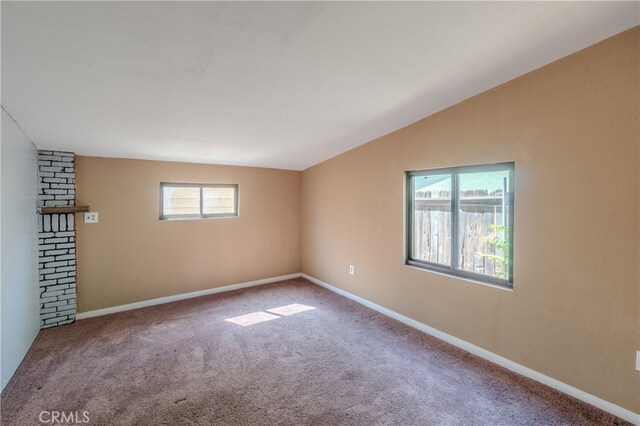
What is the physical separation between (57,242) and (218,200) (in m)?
1.88

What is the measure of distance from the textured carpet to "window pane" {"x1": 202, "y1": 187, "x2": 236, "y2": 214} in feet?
5.36

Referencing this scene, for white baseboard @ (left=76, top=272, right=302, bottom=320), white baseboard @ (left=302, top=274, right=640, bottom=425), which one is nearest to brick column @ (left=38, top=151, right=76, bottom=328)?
white baseboard @ (left=76, top=272, right=302, bottom=320)

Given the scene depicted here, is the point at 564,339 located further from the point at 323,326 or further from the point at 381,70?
the point at 381,70

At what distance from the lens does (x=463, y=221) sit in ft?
9.32

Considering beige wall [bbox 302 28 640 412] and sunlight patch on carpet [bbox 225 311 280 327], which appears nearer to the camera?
beige wall [bbox 302 28 640 412]

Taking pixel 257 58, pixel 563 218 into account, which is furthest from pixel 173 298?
pixel 563 218

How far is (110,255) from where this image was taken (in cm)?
355

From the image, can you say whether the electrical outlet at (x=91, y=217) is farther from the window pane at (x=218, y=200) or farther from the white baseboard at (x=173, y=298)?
the window pane at (x=218, y=200)

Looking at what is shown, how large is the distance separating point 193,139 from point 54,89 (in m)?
1.25

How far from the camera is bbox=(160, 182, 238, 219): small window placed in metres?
3.99

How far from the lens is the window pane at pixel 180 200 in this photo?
13.0 feet

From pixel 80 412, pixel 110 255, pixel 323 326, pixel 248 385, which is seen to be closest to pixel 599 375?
pixel 323 326

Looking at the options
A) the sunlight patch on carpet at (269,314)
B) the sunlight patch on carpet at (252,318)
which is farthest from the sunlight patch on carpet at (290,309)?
the sunlight patch on carpet at (252,318)

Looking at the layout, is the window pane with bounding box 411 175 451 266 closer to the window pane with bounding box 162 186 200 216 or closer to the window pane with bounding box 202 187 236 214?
the window pane with bounding box 202 187 236 214
